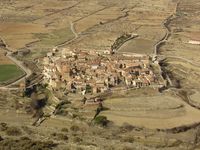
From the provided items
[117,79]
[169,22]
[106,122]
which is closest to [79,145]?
[106,122]

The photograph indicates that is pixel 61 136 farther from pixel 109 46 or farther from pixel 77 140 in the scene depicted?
pixel 109 46

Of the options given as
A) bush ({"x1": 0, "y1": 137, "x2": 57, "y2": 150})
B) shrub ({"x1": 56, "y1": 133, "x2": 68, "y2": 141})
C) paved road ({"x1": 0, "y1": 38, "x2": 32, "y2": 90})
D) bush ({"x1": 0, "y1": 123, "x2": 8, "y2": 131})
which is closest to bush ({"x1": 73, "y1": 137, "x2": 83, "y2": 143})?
shrub ({"x1": 56, "y1": 133, "x2": 68, "y2": 141})

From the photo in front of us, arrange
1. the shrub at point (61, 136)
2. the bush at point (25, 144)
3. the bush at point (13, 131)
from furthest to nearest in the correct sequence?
the bush at point (13, 131)
the shrub at point (61, 136)
the bush at point (25, 144)

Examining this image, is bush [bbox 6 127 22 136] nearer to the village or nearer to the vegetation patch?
the village

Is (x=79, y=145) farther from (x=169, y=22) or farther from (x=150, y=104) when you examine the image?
(x=169, y=22)

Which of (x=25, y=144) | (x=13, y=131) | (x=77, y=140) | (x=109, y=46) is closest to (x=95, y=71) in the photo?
(x=109, y=46)

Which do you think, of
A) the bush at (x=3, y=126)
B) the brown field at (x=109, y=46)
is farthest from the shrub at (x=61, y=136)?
the bush at (x=3, y=126)

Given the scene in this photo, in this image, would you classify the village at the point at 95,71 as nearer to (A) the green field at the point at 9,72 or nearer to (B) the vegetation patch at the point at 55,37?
(A) the green field at the point at 9,72
